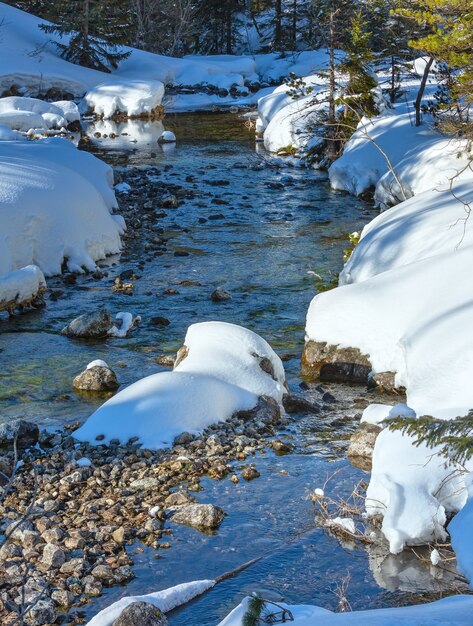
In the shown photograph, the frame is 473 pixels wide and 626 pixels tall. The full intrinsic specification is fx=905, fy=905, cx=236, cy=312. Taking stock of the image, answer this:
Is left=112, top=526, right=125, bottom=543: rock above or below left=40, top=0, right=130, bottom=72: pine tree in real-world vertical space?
below

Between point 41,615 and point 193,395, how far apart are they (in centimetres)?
325

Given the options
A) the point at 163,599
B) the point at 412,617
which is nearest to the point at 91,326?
the point at 163,599

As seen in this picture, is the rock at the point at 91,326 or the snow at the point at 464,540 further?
the rock at the point at 91,326

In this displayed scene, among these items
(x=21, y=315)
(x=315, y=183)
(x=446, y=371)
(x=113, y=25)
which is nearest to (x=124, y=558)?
(x=446, y=371)

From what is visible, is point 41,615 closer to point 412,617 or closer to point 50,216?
point 412,617

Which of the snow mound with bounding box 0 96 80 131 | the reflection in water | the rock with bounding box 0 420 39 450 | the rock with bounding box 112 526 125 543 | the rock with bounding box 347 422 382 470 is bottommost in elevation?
the rock with bounding box 0 420 39 450

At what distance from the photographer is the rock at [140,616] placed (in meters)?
5.12

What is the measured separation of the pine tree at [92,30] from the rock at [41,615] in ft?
118

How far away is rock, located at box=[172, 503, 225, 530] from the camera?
6.64 metres

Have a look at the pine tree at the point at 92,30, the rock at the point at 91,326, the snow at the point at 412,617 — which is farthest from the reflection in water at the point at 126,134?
the snow at the point at 412,617

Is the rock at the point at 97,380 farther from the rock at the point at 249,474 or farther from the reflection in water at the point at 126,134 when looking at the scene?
the reflection in water at the point at 126,134

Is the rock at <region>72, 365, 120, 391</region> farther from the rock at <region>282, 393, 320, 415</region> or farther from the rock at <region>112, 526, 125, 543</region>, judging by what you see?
the rock at <region>112, 526, 125, 543</region>

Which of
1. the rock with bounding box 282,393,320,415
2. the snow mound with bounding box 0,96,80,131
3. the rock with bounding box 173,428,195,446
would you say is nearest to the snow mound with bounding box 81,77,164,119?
the snow mound with bounding box 0,96,80,131

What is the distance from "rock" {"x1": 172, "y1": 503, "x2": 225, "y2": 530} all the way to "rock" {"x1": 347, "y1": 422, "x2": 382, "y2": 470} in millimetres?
1486
